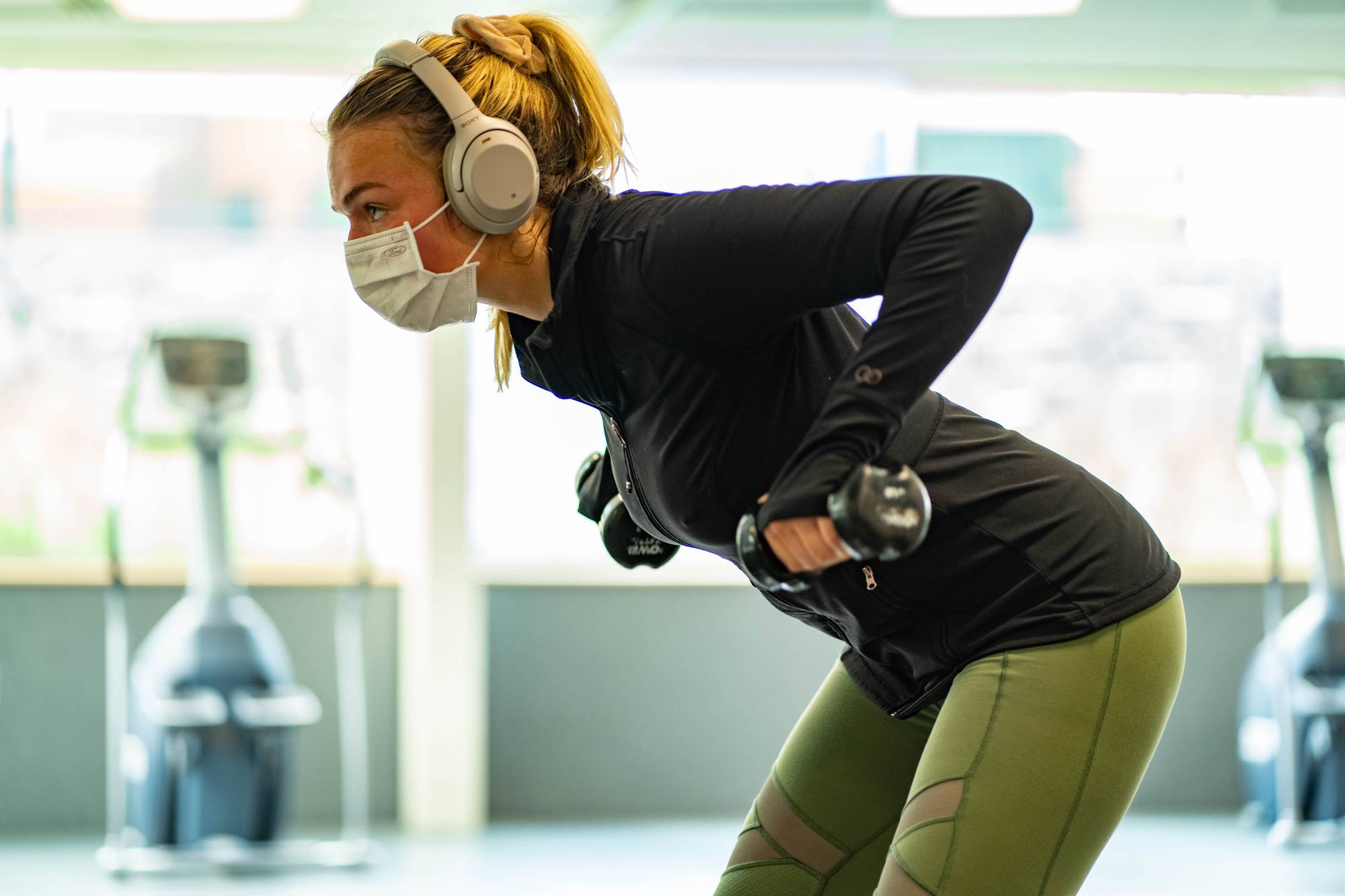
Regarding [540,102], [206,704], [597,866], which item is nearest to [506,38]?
[540,102]

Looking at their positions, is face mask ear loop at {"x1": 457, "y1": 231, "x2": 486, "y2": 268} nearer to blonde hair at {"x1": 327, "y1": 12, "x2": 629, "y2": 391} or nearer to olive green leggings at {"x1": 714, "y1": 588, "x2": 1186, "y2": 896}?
blonde hair at {"x1": 327, "y1": 12, "x2": 629, "y2": 391}

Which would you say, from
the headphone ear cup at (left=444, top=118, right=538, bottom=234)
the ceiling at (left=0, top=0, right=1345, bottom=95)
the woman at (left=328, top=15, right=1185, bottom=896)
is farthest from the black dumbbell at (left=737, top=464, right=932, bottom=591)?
the ceiling at (left=0, top=0, right=1345, bottom=95)

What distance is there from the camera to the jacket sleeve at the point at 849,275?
0.92 metres

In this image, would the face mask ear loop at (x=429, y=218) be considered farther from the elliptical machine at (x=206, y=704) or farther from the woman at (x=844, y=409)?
the elliptical machine at (x=206, y=704)

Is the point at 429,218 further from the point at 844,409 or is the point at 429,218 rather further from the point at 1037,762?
the point at 1037,762

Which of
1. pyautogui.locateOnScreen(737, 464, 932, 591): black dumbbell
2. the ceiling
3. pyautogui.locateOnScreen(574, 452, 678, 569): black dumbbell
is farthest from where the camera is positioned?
the ceiling

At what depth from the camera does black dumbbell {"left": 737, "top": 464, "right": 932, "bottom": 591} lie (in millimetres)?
864

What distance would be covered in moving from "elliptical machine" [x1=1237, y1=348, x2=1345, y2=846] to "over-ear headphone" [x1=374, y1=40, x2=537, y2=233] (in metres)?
3.07

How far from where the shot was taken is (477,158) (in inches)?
43.4

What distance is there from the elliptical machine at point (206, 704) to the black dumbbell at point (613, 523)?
216 cm

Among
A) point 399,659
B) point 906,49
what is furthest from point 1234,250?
point 399,659

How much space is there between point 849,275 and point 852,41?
3.06 metres

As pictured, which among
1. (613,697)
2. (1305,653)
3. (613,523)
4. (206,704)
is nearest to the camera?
(613,523)

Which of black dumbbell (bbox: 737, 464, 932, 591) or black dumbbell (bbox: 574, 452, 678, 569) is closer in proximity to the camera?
black dumbbell (bbox: 737, 464, 932, 591)
